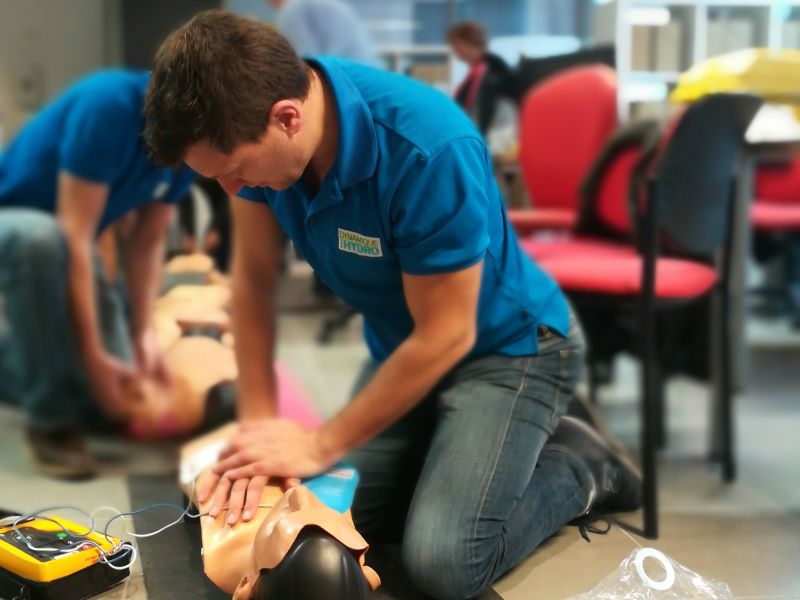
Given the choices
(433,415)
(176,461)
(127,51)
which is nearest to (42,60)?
(127,51)

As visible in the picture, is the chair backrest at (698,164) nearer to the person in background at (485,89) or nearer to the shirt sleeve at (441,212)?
the shirt sleeve at (441,212)

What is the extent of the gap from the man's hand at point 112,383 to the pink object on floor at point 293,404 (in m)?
0.22

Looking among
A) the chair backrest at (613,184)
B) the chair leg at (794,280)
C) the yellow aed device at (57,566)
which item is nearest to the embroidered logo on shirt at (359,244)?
the yellow aed device at (57,566)

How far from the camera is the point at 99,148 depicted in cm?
122

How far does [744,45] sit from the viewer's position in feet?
4.27

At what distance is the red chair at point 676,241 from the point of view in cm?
117

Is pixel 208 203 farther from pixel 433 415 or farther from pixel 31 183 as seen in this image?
pixel 433 415

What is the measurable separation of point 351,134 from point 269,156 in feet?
0.28

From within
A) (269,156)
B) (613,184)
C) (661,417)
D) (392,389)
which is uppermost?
(269,156)

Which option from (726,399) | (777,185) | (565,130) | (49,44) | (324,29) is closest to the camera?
(49,44)

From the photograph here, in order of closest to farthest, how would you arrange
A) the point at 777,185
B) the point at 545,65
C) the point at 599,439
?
the point at 599,439 < the point at 545,65 < the point at 777,185

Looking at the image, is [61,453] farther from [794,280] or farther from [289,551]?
[794,280]

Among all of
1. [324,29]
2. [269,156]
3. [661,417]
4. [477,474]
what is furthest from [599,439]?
[324,29]

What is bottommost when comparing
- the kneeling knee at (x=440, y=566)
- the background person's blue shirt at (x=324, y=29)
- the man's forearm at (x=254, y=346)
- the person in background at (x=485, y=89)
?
the kneeling knee at (x=440, y=566)
